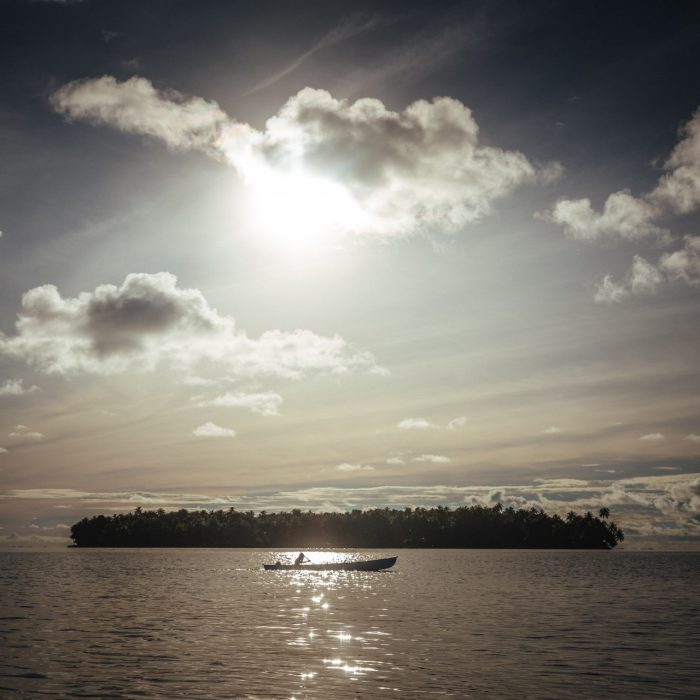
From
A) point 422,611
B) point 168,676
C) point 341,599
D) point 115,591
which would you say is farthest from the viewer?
point 115,591

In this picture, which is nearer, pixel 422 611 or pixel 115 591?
pixel 422 611

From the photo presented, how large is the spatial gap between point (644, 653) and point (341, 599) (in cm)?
4407

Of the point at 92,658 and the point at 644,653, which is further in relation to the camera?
the point at 644,653

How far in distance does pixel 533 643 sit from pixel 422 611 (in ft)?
70.7

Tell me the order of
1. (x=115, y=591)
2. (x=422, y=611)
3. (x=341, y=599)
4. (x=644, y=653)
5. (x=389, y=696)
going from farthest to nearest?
(x=115, y=591) < (x=341, y=599) < (x=422, y=611) < (x=644, y=653) < (x=389, y=696)

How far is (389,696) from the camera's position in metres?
31.0

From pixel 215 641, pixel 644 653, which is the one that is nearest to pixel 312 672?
pixel 215 641

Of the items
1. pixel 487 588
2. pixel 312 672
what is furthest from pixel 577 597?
pixel 312 672

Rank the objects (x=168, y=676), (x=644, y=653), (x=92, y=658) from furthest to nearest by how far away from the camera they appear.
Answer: (x=644, y=653) → (x=92, y=658) → (x=168, y=676)

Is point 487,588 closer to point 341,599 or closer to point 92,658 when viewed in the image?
point 341,599

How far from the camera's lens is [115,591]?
94250 mm

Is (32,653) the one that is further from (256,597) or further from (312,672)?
(256,597)

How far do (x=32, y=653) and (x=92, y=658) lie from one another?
4.66m

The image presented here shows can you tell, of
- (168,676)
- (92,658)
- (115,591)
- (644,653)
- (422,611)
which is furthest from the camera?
(115,591)
